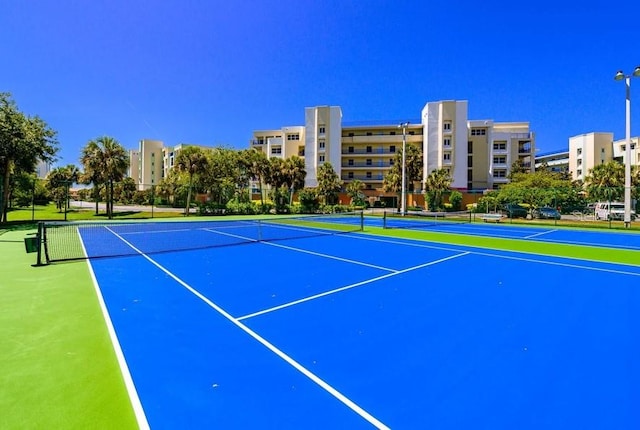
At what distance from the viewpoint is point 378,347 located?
4684 mm

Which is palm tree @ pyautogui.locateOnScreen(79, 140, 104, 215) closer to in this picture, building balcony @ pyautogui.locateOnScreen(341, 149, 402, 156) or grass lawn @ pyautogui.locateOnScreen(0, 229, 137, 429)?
grass lawn @ pyautogui.locateOnScreen(0, 229, 137, 429)

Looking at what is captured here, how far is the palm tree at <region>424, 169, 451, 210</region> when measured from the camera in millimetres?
56000

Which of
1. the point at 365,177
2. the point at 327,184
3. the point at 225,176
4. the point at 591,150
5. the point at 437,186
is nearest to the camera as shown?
the point at 225,176

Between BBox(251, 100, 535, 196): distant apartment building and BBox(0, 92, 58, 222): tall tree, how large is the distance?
49.7 m

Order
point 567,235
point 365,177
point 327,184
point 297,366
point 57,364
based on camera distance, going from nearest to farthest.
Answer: point 297,366 → point 57,364 → point 567,235 → point 327,184 → point 365,177

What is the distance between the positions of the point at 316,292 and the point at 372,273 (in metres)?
2.47

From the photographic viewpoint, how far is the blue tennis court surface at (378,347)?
10.7ft

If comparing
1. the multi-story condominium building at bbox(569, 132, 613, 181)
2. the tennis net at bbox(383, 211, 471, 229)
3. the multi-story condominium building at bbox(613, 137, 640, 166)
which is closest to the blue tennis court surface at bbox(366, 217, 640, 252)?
the tennis net at bbox(383, 211, 471, 229)

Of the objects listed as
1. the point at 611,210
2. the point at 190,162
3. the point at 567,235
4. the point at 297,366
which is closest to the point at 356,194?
the point at 190,162

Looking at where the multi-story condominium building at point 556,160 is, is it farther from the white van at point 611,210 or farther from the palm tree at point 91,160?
the palm tree at point 91,160

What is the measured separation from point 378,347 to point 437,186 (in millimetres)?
55422

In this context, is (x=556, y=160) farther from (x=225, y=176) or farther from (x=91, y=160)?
(x=91, y=160)

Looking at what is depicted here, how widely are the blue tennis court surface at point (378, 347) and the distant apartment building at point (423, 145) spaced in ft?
199

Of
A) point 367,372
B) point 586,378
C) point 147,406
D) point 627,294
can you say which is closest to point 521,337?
point 586,378
